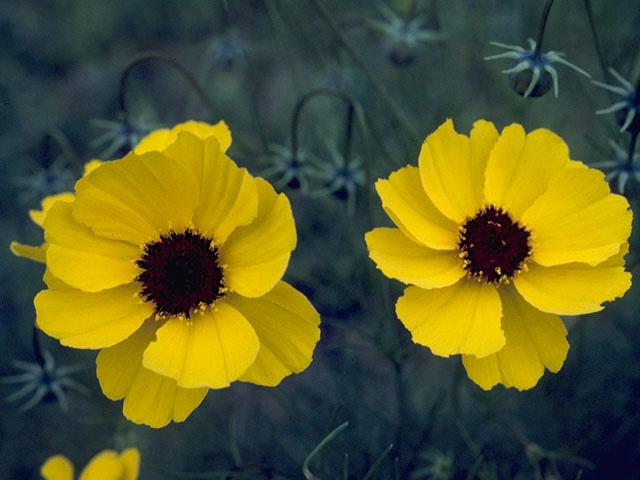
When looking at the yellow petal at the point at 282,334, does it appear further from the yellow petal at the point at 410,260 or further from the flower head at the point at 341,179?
the flower head at the point at 341,179

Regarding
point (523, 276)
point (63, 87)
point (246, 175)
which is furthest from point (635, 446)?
point (63, 87)

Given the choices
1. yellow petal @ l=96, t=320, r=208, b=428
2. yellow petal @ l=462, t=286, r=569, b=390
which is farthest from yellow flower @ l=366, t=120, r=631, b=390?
yellow petal @ l=96, t=320, r=208, b=428

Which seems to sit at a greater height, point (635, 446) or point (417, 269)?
point (417, 269)

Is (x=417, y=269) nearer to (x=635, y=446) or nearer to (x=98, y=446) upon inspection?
(x=635, y=446)

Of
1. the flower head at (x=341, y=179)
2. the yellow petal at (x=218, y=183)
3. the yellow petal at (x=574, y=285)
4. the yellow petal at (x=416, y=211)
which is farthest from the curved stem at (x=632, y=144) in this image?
the yellow petal at (x=218, y=183)

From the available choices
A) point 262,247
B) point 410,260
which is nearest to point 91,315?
point 262,247

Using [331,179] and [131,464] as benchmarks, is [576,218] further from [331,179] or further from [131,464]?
[131,464]
